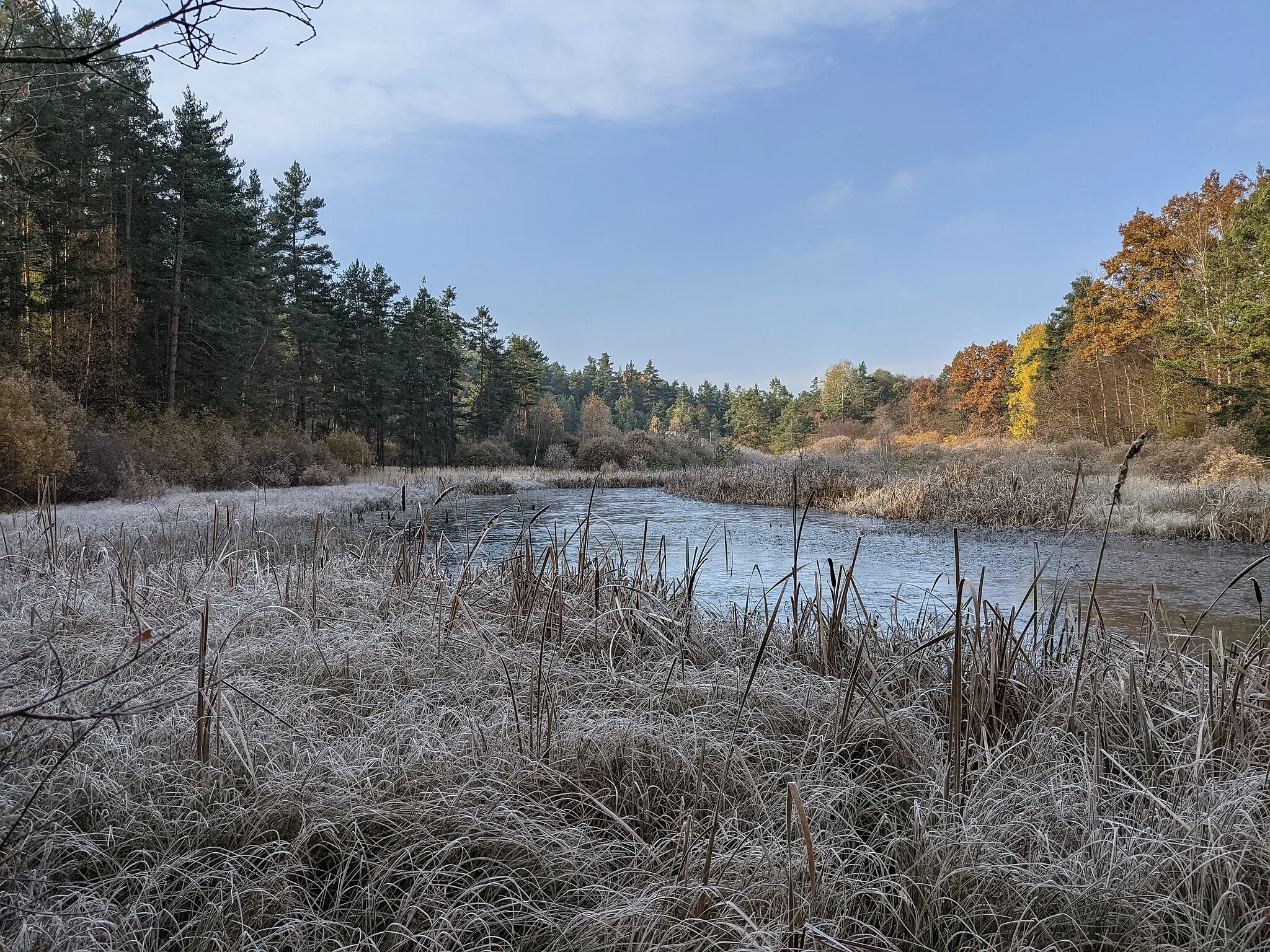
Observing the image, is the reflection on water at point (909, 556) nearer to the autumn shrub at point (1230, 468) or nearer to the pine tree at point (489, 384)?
the autumn shrub at point (1230, 468)

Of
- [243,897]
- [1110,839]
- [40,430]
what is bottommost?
[243,897]

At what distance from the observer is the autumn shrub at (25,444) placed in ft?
31.4

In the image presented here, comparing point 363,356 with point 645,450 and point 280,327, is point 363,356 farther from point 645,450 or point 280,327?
point 645,450

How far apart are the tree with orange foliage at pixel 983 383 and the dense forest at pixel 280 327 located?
4620 mm

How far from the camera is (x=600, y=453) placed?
114 ft

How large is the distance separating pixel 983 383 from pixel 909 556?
4160cm

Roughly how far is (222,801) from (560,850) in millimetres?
928

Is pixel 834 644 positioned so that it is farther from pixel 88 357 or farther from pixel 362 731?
pixel 88 357

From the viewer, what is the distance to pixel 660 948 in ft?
4.21

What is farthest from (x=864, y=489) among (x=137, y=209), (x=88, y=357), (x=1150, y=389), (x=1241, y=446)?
(x=137, y=209)

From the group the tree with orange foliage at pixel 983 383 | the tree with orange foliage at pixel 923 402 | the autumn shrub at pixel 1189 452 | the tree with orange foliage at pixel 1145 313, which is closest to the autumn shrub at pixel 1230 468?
the autumn shrub at pixel 1189 452

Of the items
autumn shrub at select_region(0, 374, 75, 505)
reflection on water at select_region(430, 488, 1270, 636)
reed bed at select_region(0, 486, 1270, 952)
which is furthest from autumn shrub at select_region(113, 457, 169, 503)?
reed bed at select_region(0, 486, 1270, 952)

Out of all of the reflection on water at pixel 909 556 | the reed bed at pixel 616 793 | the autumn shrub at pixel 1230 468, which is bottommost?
the reflection on water at pixel 909 556

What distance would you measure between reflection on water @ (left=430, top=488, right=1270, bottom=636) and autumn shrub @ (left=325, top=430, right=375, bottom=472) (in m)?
9.78
